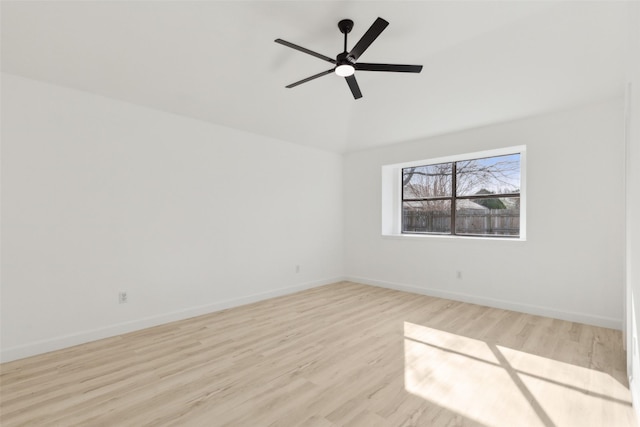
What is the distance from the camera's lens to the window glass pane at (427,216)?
5078mm

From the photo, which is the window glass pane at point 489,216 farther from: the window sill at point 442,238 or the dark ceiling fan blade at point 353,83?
the dark ceiling fan blade at point 353,83

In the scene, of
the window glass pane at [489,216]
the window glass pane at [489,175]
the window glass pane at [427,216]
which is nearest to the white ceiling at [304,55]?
A: the window glass pane at [489,175]

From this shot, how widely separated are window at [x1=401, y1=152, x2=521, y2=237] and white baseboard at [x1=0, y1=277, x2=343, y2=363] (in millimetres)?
2797

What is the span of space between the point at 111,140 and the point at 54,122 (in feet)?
1.51

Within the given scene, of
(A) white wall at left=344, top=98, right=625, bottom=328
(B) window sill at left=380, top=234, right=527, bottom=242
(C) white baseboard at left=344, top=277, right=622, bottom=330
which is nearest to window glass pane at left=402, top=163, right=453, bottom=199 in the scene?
(A) white wall at left=344, top=98, right=625, bottom=328

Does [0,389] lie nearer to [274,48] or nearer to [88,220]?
[88,220]

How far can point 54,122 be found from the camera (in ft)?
9.36

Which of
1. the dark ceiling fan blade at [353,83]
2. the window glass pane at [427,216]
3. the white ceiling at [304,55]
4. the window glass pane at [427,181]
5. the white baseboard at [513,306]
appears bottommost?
the white baseboard at [513,306]

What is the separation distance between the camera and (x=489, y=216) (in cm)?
457

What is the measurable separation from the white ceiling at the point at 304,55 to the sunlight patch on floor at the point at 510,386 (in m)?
2.81

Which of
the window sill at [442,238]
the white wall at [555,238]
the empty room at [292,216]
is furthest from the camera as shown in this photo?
the window sill at [442,238]

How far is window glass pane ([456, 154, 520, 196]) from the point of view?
173 inches

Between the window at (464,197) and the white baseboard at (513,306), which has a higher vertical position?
the window at (464,197)

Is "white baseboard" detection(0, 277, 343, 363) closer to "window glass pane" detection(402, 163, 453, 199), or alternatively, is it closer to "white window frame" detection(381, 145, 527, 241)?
"white window frame" detection(381, 145, 527, 241)
